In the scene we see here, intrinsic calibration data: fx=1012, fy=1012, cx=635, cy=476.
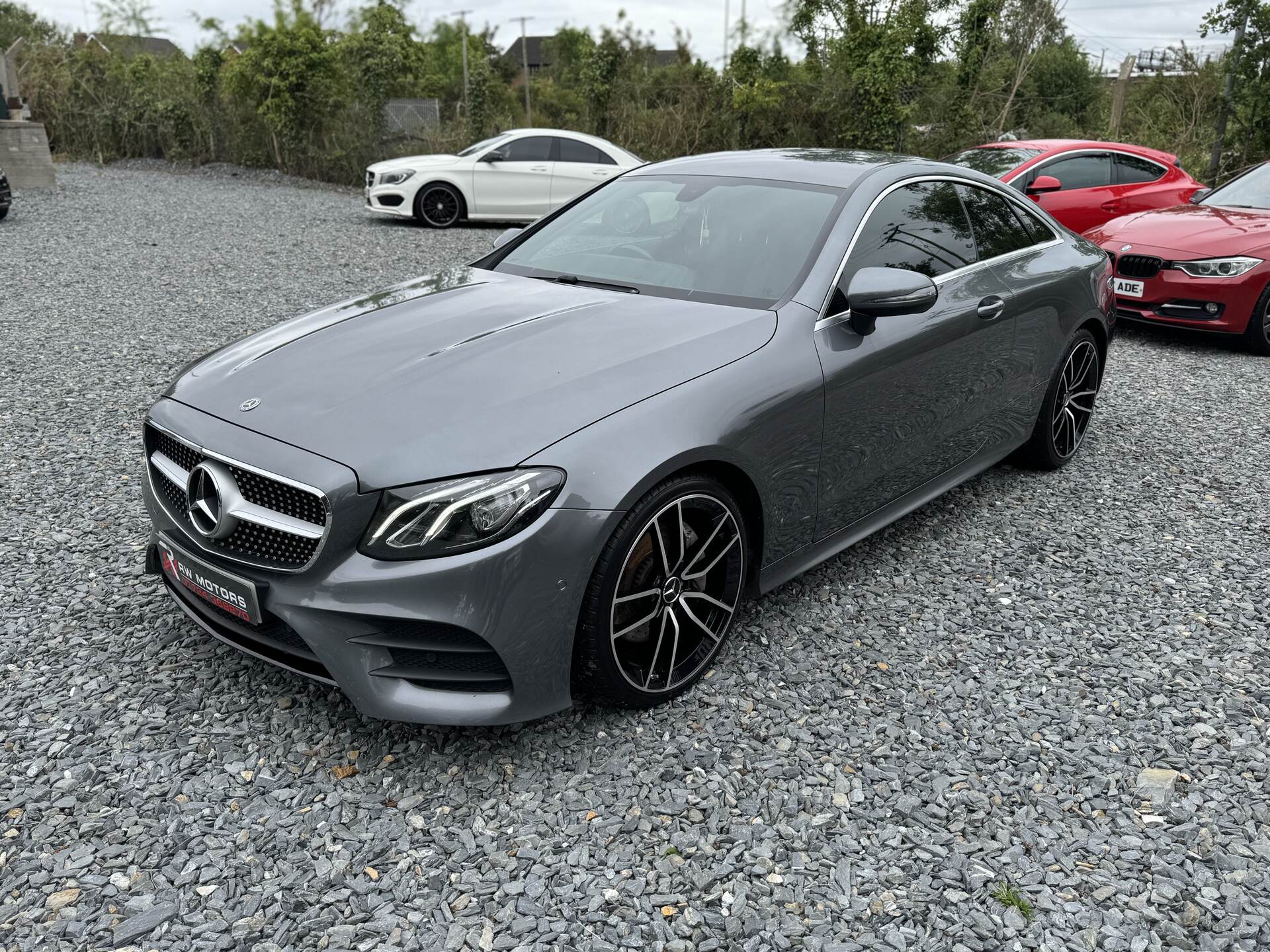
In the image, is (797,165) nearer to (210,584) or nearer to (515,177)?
(210,584)

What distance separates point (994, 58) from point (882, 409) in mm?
16065

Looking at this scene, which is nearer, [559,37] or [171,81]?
[171,81]

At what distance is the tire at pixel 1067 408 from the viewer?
4.99 m

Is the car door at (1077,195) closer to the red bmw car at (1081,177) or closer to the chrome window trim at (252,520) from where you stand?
the red bmw car at (1081,177)

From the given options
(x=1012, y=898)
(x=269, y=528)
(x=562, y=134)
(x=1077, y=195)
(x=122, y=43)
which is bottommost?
(x=1012, y=898)

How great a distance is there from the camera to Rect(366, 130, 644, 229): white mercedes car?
14.1m

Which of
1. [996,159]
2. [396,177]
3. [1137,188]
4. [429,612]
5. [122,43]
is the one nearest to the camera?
[429,612]

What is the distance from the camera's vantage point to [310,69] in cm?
1958

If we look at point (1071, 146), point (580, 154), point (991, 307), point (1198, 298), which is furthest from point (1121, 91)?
point (991, 307)

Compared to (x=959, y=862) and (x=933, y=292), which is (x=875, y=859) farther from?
(x=933, y=292)

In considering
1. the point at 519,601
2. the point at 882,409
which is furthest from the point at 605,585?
the point at 882,409

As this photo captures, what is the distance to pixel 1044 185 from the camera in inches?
398

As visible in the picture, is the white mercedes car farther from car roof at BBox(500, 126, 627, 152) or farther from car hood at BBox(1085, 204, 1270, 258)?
car hood at BBox(1085, 204, 1270, 258)

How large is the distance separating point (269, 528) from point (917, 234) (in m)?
2.75
